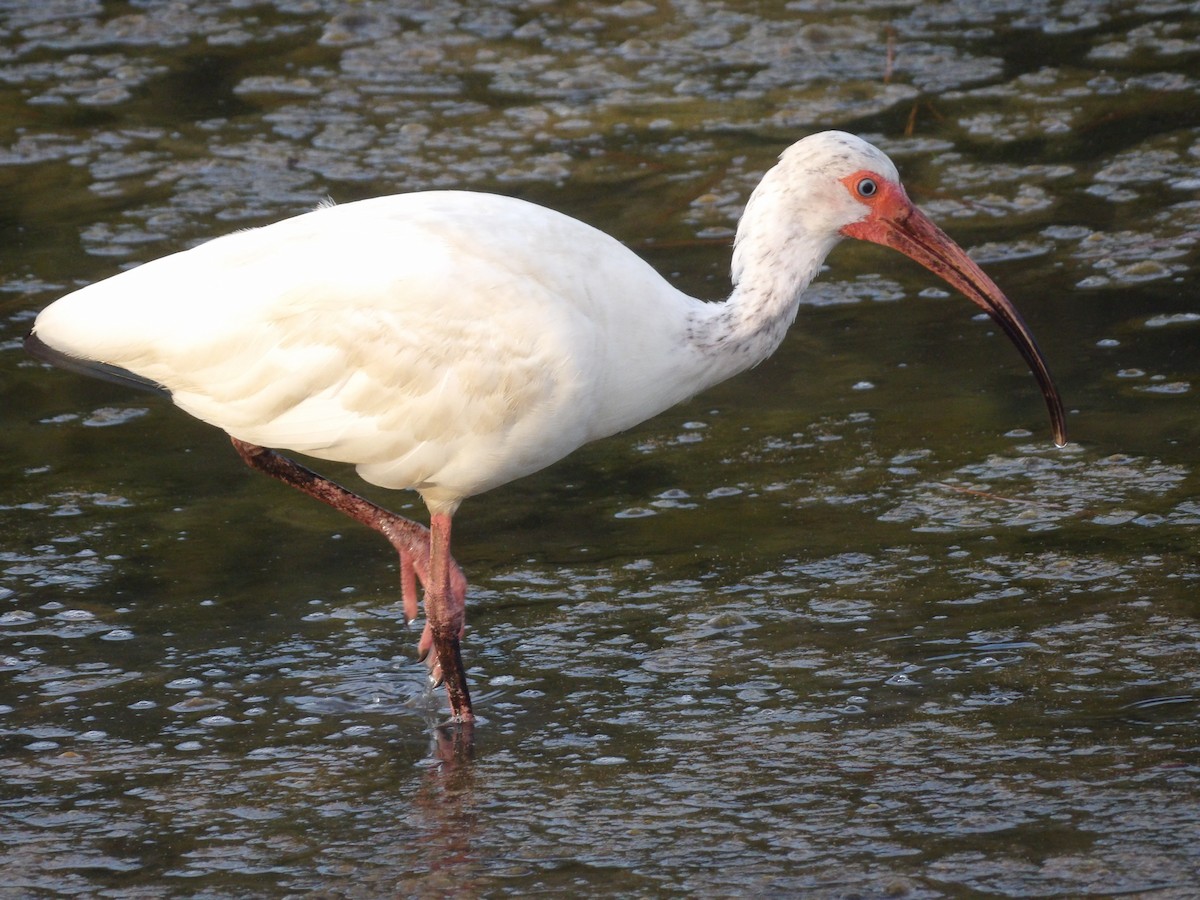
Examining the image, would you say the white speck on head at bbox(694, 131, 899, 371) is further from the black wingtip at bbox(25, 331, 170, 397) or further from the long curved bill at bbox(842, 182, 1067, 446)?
the black wingtip at bbox(25, 331, 170, 397)

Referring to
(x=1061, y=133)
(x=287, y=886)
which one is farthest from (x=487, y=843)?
(x=1061, y=133)

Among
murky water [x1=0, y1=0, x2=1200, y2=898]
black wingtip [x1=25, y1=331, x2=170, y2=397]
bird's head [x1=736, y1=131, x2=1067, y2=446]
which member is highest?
bird's head [x1=736, y1=131, x2=1067, y2=446]

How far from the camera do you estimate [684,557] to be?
19.1 feet

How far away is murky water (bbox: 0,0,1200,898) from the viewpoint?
4281mm

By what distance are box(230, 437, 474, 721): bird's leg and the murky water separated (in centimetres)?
13

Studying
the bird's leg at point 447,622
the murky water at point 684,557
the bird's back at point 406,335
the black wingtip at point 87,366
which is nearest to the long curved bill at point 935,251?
the murky water at point 684,557

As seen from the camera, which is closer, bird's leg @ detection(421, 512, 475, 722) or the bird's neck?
bird's leg @ detection(421, 512, 475, 722)

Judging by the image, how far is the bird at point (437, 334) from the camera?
4930 mm

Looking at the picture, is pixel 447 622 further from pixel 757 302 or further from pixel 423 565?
pixel 757 302

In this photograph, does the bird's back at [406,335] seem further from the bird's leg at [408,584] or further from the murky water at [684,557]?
the murky water at [684,557]

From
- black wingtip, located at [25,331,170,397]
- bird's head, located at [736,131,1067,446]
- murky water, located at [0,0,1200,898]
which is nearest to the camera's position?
murky water, located at [0,0,1200,898]

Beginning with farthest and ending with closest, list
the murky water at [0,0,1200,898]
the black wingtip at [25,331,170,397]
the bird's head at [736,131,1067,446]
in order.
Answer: the bird's head at [736,131,1067,446] < the black wingtip at [25,331,170,397] < the murky water at [0,0,1200,898]

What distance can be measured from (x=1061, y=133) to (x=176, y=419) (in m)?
4.75

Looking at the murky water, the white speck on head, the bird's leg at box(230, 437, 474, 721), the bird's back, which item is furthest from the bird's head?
the bird's leg at box(230, 437, 474, 721)
